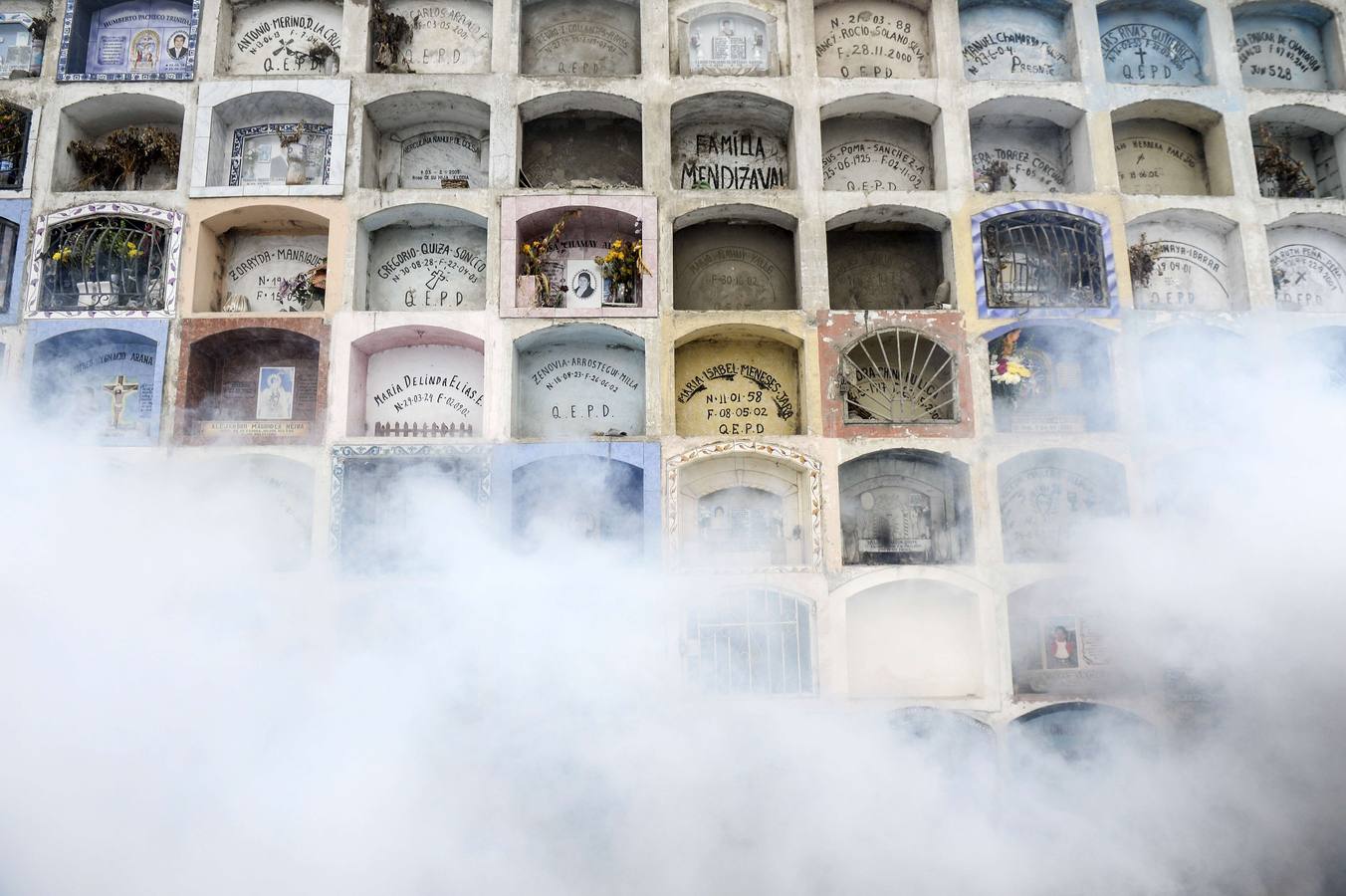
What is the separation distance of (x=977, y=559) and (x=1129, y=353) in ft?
7.48

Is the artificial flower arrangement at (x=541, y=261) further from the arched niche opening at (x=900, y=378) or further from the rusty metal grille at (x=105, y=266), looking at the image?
the rusty metal grille at (x=105, y=266)

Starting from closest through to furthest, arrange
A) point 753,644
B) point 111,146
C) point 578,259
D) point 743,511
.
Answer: point 753,644 → point 743,511 → point 111,146 → point 578,259

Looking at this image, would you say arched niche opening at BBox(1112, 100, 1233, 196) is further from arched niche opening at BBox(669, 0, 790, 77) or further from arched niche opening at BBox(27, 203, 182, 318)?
arched niche opening at BBox(27, 203, 182, 318)

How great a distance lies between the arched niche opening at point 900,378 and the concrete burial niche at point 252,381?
455 cm

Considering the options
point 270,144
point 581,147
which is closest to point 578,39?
point 581,147

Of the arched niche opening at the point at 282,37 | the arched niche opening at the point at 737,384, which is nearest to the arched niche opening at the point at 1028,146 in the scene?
the arched niche opening at the point at 737,384

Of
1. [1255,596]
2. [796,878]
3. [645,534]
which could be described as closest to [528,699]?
[645,534]

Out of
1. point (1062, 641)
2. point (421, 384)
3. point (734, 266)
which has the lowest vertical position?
point (1062, 641)

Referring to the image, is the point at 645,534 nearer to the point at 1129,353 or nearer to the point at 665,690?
the point at 665,690

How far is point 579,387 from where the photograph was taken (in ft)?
29.4

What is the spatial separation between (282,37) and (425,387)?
369cm

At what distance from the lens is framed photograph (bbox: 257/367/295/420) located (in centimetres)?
879

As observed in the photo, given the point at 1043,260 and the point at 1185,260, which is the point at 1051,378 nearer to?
the point at 1043,260

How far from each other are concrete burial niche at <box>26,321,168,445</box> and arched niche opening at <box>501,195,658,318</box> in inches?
120
